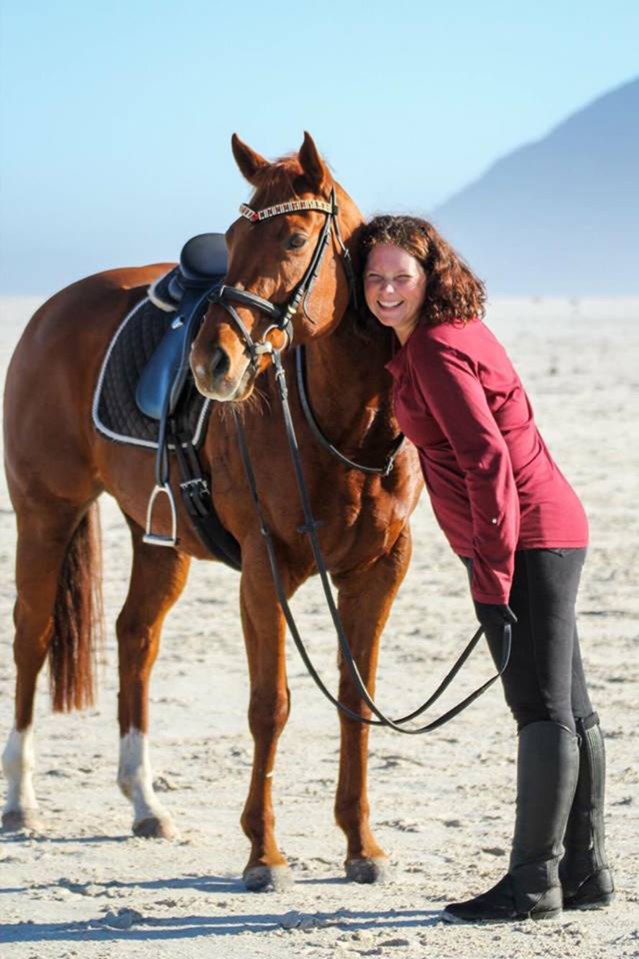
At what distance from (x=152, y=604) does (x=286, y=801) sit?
903 millimetres

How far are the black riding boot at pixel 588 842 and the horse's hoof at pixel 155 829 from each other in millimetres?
1511

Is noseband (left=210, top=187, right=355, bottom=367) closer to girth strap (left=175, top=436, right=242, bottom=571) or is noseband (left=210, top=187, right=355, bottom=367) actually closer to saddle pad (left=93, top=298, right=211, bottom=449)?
girth strap (left=175, top=436, right=242, bottom=571)

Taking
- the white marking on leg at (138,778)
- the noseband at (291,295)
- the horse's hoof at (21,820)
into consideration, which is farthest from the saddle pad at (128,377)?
the horse's hoof at (21,820)

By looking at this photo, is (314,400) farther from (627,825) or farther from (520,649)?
(627,825)

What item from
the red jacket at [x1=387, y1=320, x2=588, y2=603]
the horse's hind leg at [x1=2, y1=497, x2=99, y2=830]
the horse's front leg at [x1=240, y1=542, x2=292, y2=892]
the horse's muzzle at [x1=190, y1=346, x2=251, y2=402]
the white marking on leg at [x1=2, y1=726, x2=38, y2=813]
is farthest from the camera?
the horse's hind leg at [x1=2, y1=497, x2=99, y2=830]

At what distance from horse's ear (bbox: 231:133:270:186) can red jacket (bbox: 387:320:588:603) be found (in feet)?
2.31

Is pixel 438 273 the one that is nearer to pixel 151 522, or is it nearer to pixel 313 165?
pixel 313 165

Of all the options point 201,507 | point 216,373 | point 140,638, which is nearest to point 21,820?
point 140,638

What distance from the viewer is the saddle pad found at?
5.35 meters

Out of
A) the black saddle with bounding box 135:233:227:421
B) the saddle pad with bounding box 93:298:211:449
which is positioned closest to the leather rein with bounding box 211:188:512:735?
the black saddle with bounding box 135:233:227:421

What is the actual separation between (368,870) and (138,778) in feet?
3.67

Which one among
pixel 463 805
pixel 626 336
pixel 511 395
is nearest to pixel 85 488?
pixel 463 805

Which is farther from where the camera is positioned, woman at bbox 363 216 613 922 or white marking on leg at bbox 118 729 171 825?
white marking on leg at bbox 118 729 171 825

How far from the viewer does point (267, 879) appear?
4582mm
